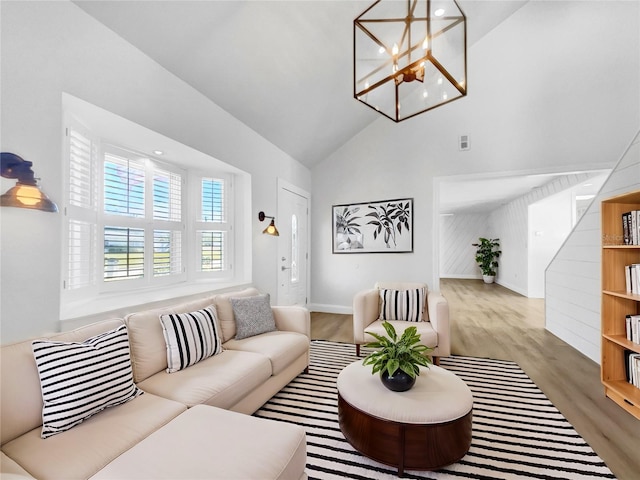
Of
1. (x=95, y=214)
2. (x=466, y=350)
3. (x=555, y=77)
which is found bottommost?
(x=466, y=350)

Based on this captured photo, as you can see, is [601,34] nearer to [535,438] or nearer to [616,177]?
[616,177]

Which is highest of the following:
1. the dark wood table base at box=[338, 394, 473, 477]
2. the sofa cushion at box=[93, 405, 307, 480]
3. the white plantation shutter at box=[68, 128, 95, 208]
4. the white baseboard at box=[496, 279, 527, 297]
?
the white plantation shutter at box=[68, 128, 95, 208]

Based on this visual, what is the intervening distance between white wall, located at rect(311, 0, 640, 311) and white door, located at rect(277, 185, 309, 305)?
54 centimetres

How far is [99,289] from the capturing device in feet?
7.94

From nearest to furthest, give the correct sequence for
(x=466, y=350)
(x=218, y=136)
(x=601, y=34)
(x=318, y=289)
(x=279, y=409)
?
(x=279, y=409) < (x=218, y=136) < (x=466, y=350) < (x=601, y=34) < (x=318, y=289)

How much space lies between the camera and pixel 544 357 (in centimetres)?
323

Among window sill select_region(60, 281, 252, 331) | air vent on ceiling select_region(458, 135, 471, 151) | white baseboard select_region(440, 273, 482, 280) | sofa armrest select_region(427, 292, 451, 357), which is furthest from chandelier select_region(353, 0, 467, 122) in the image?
white baseboard select_region(440, 273, 482, 280)

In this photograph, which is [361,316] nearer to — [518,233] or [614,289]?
[614,289]

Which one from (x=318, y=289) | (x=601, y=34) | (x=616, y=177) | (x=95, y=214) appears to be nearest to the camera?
(x=95, y=214)

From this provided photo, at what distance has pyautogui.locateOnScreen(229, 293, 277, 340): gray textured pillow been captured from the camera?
101 inches

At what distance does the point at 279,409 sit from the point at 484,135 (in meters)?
4.33

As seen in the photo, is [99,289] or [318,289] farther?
[318,289]

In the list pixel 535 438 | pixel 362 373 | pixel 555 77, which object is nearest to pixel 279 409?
pixel 362 373

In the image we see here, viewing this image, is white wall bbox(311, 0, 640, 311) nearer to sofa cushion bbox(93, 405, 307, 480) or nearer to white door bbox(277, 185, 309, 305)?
white door bbox(277, 185, 309, 305)
